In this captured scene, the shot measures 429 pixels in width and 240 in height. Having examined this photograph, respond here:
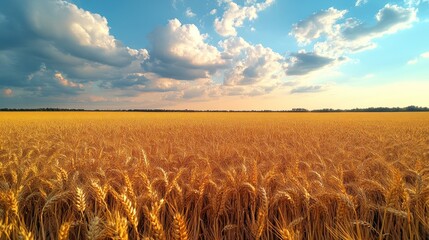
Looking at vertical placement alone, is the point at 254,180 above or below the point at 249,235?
above

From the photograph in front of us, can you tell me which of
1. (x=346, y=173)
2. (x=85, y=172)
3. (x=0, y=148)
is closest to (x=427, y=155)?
(x=346, y=173)

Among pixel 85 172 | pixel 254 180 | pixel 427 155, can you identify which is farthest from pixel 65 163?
pixel 427 155

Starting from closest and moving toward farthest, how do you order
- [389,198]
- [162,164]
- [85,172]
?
[389,198], [85,172], [162,164]

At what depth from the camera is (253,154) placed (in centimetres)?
462

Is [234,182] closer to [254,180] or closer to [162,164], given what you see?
[254,180]

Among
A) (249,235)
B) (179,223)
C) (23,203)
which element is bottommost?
(249,235)

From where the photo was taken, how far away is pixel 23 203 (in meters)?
2.38

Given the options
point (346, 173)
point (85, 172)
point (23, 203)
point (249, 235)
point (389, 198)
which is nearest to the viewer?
point (389, 198)

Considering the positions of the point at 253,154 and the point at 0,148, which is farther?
the point at 0,148

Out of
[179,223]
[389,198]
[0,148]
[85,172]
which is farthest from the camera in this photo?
[0,148]

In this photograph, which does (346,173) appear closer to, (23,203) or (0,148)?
(23,203)

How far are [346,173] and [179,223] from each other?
311cm

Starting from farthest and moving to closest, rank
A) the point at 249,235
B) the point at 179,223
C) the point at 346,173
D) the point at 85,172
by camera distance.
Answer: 1. the point at 346,173
2. the point at 85,172
3. the point at 249,235
4. the point at 179,223

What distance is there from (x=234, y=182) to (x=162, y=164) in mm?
1758
